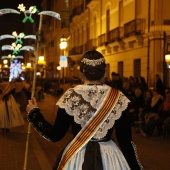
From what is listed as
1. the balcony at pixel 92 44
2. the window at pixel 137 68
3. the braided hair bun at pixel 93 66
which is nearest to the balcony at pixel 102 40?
the balcony at pixel 92 44

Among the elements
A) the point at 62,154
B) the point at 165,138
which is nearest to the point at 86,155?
the point at 62,154

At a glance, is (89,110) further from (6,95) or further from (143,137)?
(6,95)

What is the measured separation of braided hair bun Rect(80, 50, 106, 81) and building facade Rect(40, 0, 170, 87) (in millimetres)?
13926

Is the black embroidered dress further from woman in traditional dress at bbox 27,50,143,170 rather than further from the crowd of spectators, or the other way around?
the crowd of spectators

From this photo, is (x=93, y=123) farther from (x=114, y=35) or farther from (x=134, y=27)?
(x=114, y=35)

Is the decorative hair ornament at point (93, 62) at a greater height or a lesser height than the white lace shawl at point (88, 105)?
greater

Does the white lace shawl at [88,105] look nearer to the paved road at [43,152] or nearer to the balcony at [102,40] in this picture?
the paved road at [43,152]

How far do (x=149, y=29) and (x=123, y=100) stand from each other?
1828 centimetres

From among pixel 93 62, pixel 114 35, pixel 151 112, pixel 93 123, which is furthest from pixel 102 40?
pixel 93 123

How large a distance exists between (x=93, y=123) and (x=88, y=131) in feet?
0.26

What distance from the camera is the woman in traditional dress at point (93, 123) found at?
3.53 metres

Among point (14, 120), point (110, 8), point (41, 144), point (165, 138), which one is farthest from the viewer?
point (110, 8)

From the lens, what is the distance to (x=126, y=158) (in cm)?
366

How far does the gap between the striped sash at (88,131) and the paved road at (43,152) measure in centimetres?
471
